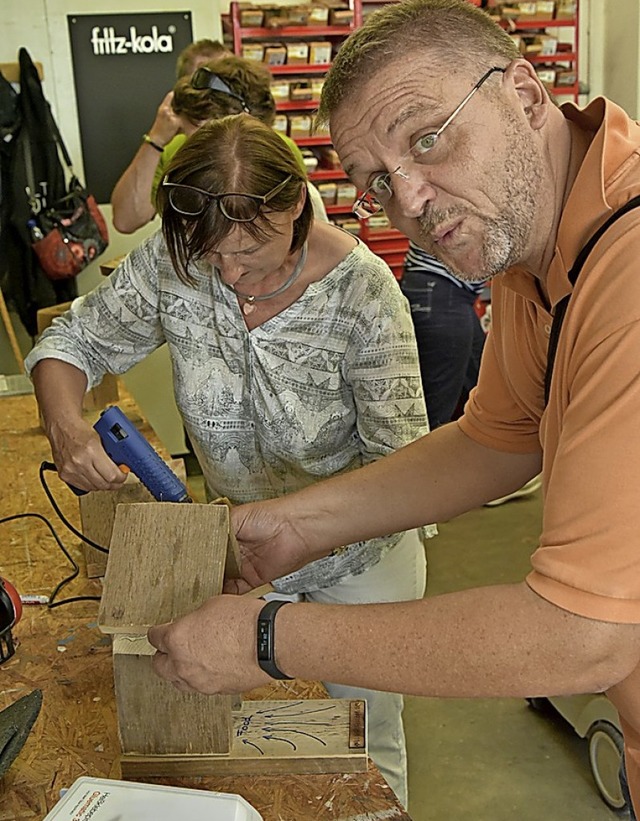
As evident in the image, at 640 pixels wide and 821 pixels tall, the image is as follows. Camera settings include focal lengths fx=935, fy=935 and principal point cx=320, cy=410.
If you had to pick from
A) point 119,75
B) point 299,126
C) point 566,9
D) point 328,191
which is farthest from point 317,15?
point 566,9

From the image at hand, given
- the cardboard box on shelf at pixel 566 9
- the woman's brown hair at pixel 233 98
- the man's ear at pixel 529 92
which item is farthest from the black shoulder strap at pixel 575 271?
the cardboard box on shelf at pixel 566 9

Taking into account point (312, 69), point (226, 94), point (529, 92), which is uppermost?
point (529, 92)

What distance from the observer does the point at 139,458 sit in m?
1.58

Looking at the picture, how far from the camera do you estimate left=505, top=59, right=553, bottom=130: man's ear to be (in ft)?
3.49

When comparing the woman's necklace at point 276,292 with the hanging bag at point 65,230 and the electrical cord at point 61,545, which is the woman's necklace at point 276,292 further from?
the hanging bag at point 65,230

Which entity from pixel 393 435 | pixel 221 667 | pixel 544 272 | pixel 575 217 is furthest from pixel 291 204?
pixel 221 667

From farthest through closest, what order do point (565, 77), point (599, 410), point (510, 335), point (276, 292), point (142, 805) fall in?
point (565, 77)
point (276, 292)
point (510, 335)
point (142, 805)
point (599, 410)

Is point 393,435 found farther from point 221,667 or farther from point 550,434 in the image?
point 221,667

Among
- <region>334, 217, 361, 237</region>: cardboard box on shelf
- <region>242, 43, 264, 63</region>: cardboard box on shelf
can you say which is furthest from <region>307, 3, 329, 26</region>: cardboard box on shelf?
<region>334, 217, 361, 237</region>: cardboard box on shelf

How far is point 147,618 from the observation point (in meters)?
1.17

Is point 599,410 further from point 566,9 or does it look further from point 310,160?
point 566,9

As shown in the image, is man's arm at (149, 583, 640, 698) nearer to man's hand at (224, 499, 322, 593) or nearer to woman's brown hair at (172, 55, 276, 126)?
man's hand at (224, 499, 322, 593)

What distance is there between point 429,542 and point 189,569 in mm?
2806

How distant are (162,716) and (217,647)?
20 cm
